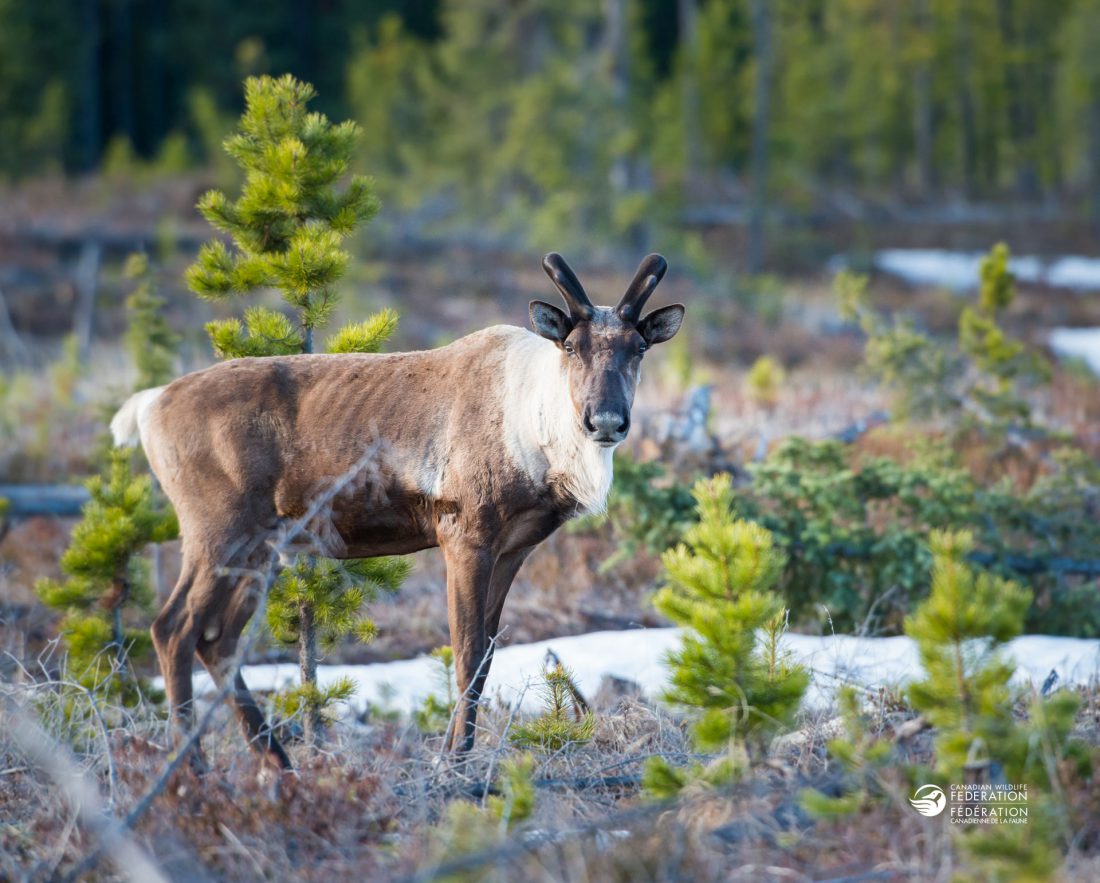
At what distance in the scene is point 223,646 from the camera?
5.66m

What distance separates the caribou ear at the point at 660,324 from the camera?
561cm

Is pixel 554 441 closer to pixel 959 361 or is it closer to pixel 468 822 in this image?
pixel 468 822

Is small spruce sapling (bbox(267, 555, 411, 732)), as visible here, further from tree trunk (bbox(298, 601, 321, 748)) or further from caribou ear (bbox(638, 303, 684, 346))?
caribou ear (bbox(638, 303, 684, 346))

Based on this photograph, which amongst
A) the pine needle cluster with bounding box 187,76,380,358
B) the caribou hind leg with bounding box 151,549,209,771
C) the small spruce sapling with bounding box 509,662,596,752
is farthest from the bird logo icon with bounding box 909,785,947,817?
the pine needle cluster with bounding box 187,76,380,358

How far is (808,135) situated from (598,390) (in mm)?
35556

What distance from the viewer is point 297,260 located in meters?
5.92

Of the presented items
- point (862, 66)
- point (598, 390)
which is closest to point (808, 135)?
point (862, 66)

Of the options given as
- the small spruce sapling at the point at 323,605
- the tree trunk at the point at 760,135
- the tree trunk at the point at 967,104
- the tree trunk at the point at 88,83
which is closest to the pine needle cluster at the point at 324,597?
the small spruce sapling at the point at 323,605

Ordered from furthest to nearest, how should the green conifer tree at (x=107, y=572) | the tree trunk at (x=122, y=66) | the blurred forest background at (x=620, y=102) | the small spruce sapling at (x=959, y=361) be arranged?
the tree trunk at (x=122, y=66) < the blurred forest background at (x=620, y=102) < the small spruce sapling at (x=959, y=361) < the green conifer tree at (x=107, y=572)

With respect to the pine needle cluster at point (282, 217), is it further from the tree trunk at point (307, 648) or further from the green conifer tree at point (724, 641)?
the green conifer tree at point (724, 641)

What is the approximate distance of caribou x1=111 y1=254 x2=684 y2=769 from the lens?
540cm

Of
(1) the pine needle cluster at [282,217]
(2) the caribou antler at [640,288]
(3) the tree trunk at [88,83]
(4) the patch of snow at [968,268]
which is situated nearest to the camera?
(2) the caribou antler at [640,288]

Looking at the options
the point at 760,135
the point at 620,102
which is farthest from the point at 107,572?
the point at 760,135

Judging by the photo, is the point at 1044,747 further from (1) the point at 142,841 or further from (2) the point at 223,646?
(2) the point at 223,646
